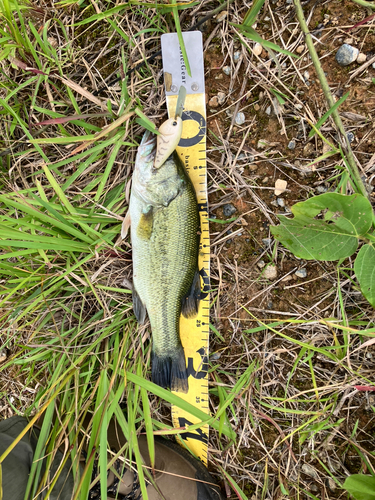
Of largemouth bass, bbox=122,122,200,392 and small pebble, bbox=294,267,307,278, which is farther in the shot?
small pebble, bbox=294,267,307,278

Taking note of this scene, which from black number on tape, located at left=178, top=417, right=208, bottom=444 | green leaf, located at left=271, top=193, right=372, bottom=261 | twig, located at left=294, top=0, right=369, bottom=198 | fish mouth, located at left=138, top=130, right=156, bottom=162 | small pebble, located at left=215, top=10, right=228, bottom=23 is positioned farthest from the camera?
black number on tape, located at left=178, top=417, right=208, bottom=444

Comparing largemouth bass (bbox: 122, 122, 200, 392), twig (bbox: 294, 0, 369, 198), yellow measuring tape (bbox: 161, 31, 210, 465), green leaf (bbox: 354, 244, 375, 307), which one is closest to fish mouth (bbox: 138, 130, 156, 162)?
largemouth bass (bbox: 122, 122, 200, 392)

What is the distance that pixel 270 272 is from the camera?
2.38 meters

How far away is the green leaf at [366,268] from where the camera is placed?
1806mm

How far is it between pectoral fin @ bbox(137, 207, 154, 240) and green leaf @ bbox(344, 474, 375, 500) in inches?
80.3

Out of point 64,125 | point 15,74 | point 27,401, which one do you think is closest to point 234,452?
point 27,401

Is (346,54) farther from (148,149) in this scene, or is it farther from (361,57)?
(148,149)

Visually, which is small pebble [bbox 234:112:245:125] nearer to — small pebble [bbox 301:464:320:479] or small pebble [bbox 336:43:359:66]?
small pebble [bbox 336:43:359:66]

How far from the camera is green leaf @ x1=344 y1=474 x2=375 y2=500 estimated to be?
6.09 feet

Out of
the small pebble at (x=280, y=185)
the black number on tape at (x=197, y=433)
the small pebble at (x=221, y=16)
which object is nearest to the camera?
the small pebble at (x=221, y=16)

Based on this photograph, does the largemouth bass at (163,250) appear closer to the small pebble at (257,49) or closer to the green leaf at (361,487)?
the small pebble at (257,49)

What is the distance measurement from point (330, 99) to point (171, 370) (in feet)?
7.46

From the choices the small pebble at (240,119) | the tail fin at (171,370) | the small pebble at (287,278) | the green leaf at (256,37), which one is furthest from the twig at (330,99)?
the tail fin at (171,370)

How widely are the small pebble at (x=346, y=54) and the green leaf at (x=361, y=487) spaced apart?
111 inches
